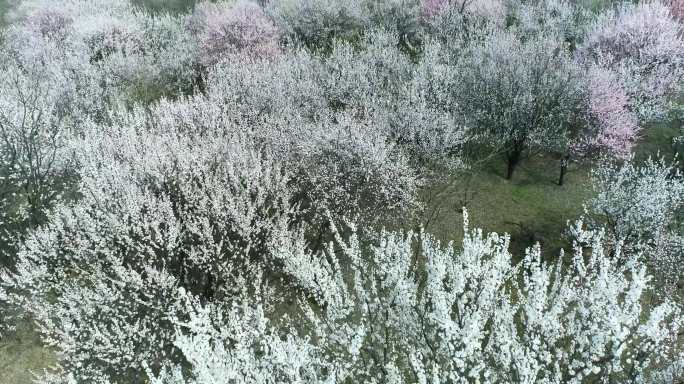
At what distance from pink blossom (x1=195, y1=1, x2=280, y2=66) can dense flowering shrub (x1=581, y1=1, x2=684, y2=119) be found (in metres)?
19.3

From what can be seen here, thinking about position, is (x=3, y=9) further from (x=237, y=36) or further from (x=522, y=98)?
(x=522, y=98)

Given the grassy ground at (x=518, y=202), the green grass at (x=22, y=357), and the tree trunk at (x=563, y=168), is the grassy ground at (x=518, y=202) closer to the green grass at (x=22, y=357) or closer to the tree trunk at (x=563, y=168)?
the tree trunk at (x=563, y=168)

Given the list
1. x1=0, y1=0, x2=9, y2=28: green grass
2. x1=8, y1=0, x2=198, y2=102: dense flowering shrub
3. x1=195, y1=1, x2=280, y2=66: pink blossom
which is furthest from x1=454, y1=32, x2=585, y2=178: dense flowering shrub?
x1=0, y1=0, x2=9, y2=28: green grass

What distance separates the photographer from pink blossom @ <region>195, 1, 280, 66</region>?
30.2 meters

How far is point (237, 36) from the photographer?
31141 millimetres

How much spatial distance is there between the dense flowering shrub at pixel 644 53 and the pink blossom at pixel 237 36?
19350mm

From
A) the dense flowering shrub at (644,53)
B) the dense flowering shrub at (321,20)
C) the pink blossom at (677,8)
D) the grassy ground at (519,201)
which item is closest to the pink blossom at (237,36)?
the dense flowering shrub at (321,20)

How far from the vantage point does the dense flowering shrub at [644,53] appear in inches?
939

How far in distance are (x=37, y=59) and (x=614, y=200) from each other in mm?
35650

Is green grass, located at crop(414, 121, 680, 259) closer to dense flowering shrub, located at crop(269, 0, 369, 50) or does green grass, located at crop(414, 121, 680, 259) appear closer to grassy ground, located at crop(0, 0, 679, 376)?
grassy ground, located at crop(0, 0, 679, 376)

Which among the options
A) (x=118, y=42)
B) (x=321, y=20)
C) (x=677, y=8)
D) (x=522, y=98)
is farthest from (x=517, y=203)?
(x=118, y=42)

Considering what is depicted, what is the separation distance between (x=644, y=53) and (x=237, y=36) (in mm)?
24355

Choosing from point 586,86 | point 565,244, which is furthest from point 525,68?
point 565,244

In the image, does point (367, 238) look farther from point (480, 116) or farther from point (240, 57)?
point (240, 57)
